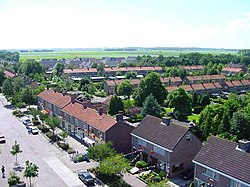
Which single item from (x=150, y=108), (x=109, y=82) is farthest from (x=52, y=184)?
(x=109, y=82)

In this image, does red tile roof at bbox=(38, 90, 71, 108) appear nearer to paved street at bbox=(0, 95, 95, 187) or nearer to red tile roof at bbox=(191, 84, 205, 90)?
paved street at bbox=(0, 95, 95, 187)

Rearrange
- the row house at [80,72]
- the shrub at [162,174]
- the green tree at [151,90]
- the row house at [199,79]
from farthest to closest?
1. the row house at [80,72]
2. the row house at [199,79]
3. the green tree at [151,90]
4. the shrub at [162,174]

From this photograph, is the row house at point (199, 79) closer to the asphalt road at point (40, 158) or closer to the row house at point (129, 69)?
the row house at point (129, 69)

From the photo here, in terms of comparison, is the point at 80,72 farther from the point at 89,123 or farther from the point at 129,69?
the point at 89,123

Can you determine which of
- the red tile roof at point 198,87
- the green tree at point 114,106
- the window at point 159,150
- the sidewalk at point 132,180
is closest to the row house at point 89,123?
the window at point 159,150

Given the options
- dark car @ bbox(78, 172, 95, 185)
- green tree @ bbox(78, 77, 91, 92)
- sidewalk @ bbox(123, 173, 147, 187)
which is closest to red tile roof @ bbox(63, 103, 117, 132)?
sidewalk @ bbox(123, 173, 147, 187)

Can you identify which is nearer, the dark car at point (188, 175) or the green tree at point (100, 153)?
the dark car at point (188, 175)
